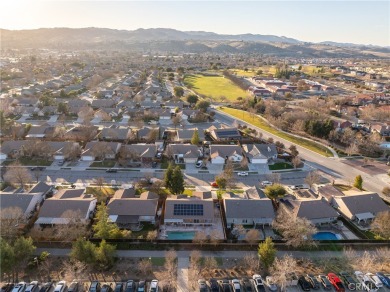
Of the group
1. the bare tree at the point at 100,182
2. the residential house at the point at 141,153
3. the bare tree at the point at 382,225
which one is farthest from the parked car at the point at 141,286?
the residential house at the point at 141,153

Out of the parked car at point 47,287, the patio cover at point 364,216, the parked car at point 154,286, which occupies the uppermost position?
the patio cover at point 364,216

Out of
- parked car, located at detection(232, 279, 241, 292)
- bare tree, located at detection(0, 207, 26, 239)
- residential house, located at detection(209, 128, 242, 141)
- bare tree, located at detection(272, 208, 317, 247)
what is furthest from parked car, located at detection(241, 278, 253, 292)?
residential house, located at detection(209, 128, 242, 141)

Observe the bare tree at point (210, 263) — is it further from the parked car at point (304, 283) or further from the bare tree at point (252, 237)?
the parked car at point (304, 283)

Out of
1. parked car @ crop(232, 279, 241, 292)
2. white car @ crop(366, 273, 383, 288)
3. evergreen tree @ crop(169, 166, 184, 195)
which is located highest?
evergreen tree @ crop(169, 166, 184, 195)

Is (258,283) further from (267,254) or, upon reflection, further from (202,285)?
(202,285)

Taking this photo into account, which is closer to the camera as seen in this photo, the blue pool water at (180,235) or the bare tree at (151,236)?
the bare tree at (151,236)

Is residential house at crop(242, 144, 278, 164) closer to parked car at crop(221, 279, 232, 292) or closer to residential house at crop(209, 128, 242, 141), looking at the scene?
residential house at crop(209, 128, 242, 141)
